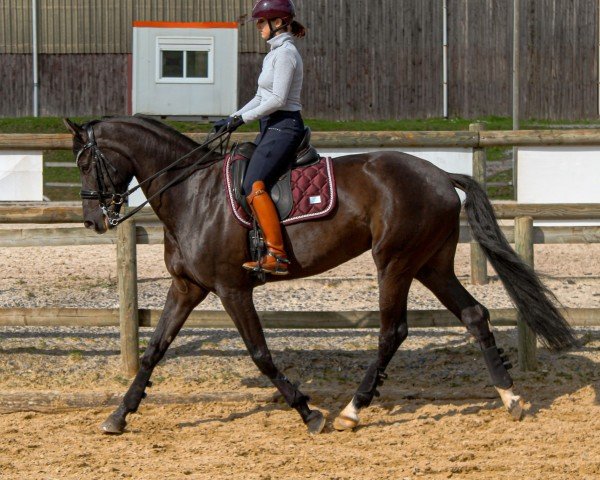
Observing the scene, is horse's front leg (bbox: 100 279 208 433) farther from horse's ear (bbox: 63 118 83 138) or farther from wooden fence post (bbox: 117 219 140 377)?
horse's ear (bbox: 63 118 83 138)

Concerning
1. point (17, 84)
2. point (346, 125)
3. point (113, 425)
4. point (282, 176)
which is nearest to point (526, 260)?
point (282, 176)

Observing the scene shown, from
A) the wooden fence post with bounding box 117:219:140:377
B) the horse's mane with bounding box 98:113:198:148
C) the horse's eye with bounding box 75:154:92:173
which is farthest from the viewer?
the wooden fence post with bounding box 117:219:140:377

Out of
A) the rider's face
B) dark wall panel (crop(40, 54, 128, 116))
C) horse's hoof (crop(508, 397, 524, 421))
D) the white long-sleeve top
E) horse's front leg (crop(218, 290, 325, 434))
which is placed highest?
dark wall panel (crop(40, 54, 128, 116))

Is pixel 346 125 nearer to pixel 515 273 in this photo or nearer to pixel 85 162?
pixel 515 273

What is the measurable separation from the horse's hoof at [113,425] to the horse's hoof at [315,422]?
116 centimetres

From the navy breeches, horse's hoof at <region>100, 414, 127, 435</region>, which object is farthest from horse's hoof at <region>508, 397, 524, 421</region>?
horse's hoof at <region>100, 414, 127, 435</region>

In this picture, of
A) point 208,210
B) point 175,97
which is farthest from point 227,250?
point 175,97

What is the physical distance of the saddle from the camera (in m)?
6.55

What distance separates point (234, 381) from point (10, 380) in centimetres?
162

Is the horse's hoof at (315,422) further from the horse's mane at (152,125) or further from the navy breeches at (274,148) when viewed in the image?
the horse's mane at (152,125)

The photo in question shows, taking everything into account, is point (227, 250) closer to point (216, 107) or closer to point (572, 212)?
point (572, 212)

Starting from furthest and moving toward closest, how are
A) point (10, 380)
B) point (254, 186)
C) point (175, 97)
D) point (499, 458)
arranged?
1. point (175, 97)
2. point (10, 380)
3. point (254, 186)
4. point (499, 458)

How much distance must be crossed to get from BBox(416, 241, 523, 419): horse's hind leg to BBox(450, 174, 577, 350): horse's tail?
0.26 m

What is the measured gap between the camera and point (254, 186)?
642cm
